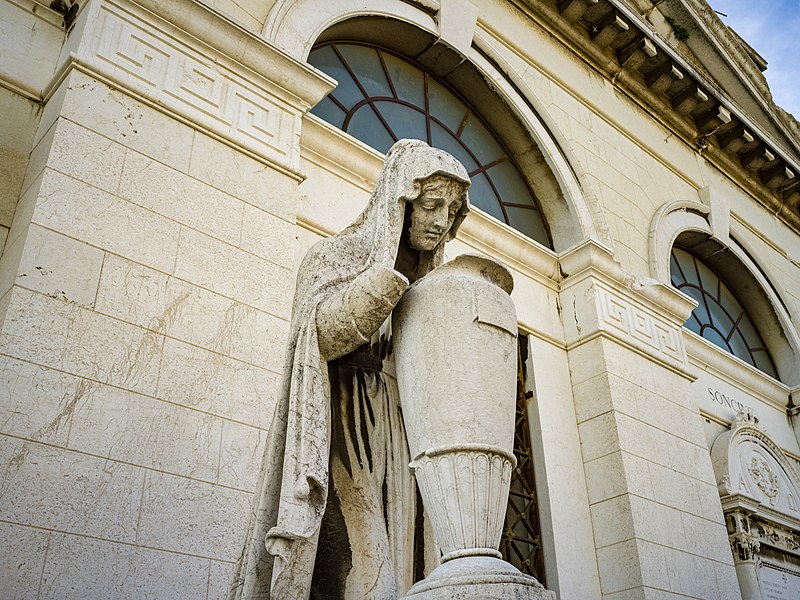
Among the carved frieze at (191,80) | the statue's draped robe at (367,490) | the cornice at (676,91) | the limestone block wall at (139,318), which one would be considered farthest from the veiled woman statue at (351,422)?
the cornice at (676,91)

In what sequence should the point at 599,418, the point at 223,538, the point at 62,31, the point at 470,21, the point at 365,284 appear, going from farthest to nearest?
the point at 470,21 < the point at 599,418 < the point at 62,31 < the point at 223,538 < the point at 365,284

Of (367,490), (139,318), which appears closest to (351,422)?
(367,490)

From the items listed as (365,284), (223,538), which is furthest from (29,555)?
(365,284)

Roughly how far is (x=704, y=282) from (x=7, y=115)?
8.91 metres

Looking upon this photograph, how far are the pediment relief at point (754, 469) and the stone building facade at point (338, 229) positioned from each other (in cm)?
4

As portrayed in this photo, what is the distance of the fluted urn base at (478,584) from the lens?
195cm

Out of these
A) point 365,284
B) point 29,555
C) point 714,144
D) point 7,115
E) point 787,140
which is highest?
point 787,140

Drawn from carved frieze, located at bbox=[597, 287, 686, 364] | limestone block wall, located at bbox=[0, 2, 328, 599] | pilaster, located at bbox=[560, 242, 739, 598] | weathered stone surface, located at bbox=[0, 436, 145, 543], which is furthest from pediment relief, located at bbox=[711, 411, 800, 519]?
weathered stone surface, located at bbox=[0, 436, 145, 543]

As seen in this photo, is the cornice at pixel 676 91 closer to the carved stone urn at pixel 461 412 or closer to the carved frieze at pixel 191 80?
the carved frieze at pixel 191 80

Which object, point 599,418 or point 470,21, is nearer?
point 599,418

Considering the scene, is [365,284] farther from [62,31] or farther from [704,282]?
[704,282]

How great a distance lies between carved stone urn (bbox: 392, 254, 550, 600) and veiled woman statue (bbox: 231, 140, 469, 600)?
0.46 ft

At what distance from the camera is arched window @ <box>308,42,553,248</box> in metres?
7.39

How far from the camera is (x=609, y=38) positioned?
1019cm
